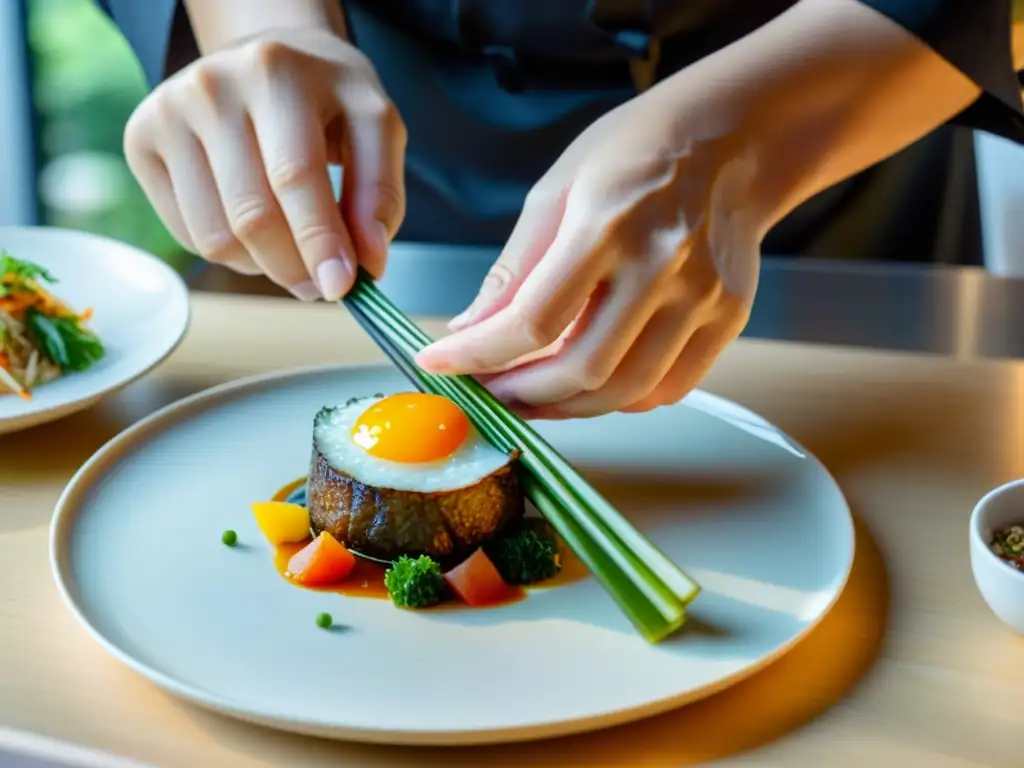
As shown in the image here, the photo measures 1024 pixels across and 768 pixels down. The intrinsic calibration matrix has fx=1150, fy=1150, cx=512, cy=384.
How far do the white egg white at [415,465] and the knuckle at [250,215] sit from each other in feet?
0.96

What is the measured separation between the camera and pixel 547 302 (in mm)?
1356

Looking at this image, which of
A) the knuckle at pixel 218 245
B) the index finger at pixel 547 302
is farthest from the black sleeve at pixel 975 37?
the knuckle at pixel 218 245

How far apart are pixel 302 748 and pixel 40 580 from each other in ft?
1.59

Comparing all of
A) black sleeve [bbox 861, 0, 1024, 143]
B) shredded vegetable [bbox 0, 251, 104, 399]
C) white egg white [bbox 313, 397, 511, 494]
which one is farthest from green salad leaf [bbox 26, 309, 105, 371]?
black sleeve [bbox 861, 0, 1024, 143]

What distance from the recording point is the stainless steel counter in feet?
7.64

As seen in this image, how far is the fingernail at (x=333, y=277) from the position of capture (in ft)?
5.21

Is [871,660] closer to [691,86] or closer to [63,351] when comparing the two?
[691,86]

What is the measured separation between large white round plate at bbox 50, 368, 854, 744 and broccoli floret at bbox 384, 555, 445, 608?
0.02 meters

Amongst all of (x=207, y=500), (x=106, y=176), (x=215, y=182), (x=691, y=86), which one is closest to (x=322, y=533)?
(x=207, y=500)

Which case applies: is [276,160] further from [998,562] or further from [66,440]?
[998,562]

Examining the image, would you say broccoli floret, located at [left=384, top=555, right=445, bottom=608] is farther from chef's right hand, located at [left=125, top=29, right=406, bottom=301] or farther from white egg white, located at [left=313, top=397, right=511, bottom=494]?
chef's right hand, located at [left=125, top=29, right=406, bottom=301]

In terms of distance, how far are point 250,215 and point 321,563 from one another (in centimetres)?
51

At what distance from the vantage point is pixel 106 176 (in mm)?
5027

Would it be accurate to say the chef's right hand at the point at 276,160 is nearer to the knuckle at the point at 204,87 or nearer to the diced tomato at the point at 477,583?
the knuckle at the point at 204,87
